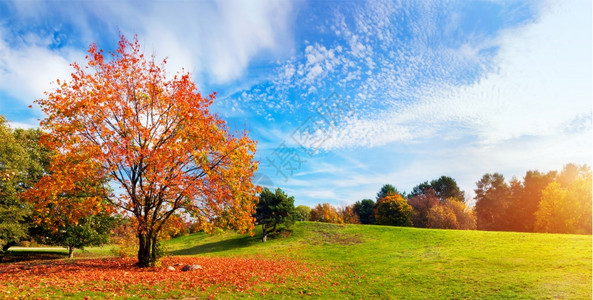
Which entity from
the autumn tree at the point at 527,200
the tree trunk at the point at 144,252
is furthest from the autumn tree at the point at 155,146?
the autumn tree at the point at 527,200

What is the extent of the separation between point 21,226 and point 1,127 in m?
9.98

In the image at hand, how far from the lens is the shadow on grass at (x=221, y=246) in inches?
1740

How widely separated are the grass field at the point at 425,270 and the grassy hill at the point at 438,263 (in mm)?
47

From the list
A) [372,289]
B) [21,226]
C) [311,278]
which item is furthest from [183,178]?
[21,226]

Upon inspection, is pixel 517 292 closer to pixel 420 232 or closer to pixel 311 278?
pixel 311 278

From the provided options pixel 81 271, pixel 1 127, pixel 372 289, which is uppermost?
pixel 1 127

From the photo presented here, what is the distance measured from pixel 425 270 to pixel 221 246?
34.1 metres

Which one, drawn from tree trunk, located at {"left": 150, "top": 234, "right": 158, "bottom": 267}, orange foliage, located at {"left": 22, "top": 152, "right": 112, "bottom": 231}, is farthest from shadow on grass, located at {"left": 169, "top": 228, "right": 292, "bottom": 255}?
orange foliage, located at {"left": 22, "top": 152, "right": 112, "bottom": 231}

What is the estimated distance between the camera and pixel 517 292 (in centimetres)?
1455

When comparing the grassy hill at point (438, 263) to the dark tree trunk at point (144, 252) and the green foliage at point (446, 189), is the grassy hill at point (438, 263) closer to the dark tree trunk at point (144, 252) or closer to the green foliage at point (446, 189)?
the dark tree trunk at point (144, 252)

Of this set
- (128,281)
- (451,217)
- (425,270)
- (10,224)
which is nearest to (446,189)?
(451,217)

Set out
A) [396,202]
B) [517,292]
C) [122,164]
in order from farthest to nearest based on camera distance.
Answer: [396,202] < [122,164] < [517,292]

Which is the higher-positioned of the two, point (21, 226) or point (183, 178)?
point (183, 178)

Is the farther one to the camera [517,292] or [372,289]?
[372,289]
